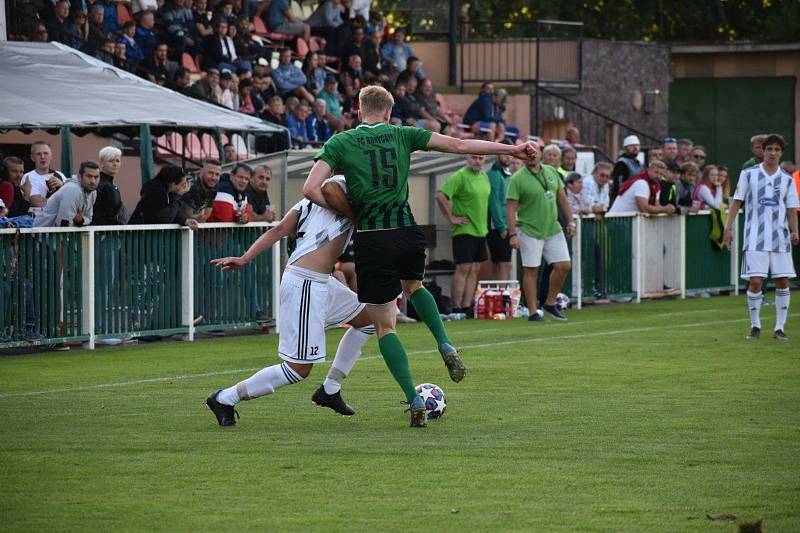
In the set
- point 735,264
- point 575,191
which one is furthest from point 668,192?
point 735,264

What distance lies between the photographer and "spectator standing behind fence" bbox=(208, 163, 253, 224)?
1706 cm

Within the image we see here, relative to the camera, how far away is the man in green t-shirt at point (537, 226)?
734 inches

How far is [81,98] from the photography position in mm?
18391

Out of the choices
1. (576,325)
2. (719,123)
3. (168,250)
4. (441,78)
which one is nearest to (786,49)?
(719,123)

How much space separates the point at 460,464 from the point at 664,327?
9640 mm

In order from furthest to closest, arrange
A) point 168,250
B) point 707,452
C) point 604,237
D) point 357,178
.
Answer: point 604,237
point 168,250
point 357,178
point 707,452

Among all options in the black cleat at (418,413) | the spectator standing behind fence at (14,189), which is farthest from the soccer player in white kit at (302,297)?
the spectator standing behind fence at (14,189)

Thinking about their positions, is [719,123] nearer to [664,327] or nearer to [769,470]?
[664,327]

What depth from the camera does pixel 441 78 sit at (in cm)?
3612

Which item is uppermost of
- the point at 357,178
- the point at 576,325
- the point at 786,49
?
the point at 786,49

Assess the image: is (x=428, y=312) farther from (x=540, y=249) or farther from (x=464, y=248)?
(x=464, y=248)

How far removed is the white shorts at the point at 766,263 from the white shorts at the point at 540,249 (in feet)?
11.3

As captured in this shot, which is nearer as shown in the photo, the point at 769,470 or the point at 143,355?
the point at 769,470

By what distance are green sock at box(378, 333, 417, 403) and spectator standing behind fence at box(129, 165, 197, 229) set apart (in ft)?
22.8
